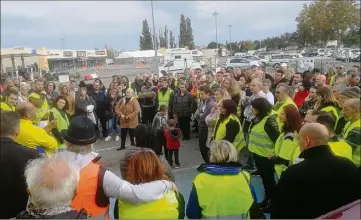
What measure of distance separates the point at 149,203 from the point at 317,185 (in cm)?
130

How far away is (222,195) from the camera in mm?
2752

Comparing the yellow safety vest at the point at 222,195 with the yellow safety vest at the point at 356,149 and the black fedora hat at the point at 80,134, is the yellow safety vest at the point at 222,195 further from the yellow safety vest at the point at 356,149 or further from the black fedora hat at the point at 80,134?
the yellow safety vest at the point at 356,149

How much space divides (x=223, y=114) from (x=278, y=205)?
2.43m

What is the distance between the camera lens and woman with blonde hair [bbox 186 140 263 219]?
2.77 metres

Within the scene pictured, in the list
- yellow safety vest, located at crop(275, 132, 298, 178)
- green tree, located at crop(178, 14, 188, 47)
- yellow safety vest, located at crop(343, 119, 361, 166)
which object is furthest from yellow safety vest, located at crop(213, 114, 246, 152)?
green tree, located at crop(178, 14, 188, 47)

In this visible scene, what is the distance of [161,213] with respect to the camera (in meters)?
2.44

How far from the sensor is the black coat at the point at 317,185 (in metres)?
2.74

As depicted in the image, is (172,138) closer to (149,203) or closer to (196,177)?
(196,177)

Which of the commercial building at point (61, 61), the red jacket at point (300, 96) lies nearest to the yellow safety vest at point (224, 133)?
the red jacket at point (300, 96)

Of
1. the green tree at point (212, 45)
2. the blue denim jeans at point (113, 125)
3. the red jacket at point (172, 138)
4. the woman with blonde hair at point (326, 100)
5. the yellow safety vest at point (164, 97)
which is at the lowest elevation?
the blue denim jeans at point (113, 125)

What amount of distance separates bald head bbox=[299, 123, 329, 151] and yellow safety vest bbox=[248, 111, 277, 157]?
1.61 metres

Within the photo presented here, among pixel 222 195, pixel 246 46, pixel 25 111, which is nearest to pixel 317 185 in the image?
pixel 222 195

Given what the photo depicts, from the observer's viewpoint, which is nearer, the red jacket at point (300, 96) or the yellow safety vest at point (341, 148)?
the yellow safety vest at point (341, 148)

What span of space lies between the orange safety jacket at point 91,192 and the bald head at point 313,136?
1607mm
